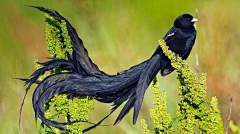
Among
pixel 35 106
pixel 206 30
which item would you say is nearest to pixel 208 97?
pixel 206 30

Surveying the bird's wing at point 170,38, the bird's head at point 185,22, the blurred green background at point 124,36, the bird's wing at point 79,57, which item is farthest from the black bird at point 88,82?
the blurred green background at point 124,36

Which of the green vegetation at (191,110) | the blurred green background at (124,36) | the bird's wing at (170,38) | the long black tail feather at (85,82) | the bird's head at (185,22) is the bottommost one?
the green vegetation at (191,110)

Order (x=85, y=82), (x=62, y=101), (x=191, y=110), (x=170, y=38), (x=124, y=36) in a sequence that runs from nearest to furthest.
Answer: (x=191, y=110) < (x=62, y=101) < (x=85, y=82) < (x=170, y=38) < (x=124, y=36)

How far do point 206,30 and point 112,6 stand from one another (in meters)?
0.78

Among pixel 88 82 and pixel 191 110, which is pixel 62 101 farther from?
pixel 191 110

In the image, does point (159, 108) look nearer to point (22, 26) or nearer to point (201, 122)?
point (201, 122)

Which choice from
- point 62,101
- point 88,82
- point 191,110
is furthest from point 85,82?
point 191,110

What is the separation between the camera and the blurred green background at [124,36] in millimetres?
4668

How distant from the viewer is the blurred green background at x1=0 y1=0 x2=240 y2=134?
4.67 meters

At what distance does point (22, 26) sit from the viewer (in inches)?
202

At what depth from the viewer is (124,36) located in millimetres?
5055

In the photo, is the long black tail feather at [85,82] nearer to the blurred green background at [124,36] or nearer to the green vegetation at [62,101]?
the green vegetation at [62,101]

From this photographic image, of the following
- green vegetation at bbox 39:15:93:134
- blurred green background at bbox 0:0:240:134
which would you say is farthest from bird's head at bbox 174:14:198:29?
green vegetation at bbox 39:15:93:134

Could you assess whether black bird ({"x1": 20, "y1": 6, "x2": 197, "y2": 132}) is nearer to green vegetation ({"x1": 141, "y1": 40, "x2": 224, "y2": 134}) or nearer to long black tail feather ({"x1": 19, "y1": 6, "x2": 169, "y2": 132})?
long black tail feather ({"x1": 19, "y1": 6, "x2": 169, "y2": 132})
